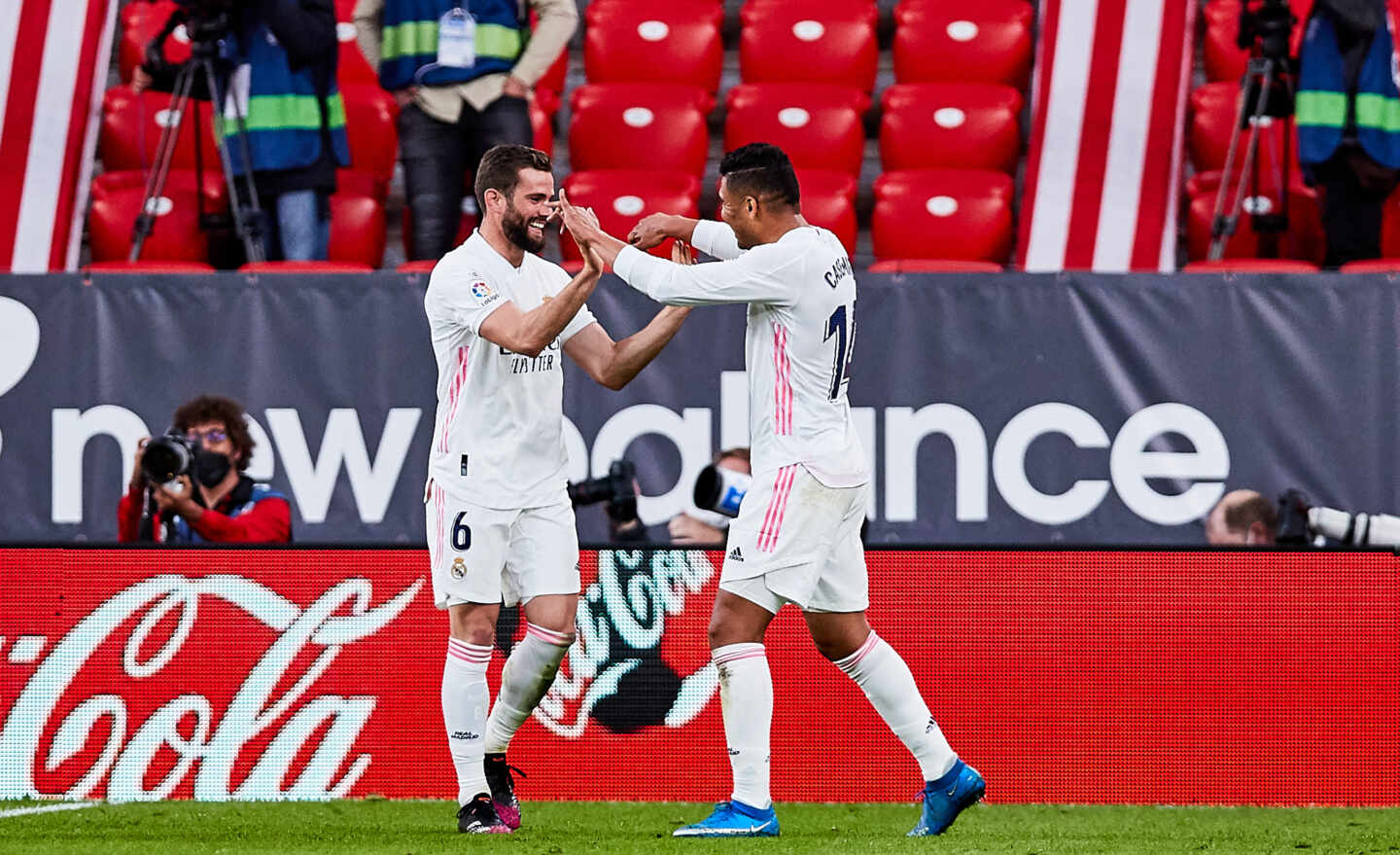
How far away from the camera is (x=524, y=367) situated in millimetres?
5934

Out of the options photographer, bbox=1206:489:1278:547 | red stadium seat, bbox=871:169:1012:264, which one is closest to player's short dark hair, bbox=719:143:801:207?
photographer, bbox=1206:489:1278:547

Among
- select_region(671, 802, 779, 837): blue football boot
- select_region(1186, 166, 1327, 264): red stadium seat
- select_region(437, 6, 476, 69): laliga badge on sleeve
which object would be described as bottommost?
select_region(671, 802, 779, 837): blue football boot

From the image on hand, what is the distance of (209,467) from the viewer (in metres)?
7.62

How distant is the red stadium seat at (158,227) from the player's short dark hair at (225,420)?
2.23 meters

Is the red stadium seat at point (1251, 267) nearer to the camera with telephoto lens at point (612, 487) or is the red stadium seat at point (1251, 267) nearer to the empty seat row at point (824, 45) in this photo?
the empty seat row at point (824, 45)

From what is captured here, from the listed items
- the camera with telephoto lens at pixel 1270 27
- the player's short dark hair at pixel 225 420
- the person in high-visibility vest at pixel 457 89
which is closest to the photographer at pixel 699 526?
the player's short dark hair at pixel 225 420

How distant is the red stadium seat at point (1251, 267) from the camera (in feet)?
28.7

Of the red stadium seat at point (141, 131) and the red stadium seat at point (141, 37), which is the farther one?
the red stadium seat at point (141, 37)

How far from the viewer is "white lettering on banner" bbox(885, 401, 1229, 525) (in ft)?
28.6

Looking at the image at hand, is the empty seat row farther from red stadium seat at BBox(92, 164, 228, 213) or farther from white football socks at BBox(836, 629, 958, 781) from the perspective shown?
white football socks at BBox(836, 629, 958, 781)

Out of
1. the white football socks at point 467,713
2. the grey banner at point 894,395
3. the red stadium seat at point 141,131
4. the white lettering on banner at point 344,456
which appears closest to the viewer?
the white football socks at point 467,713

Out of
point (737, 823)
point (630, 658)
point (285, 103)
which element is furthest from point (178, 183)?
point (737, 823)

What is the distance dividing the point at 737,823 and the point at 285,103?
5067 millimetres

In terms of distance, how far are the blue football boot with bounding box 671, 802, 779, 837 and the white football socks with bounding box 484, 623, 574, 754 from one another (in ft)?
2.01
